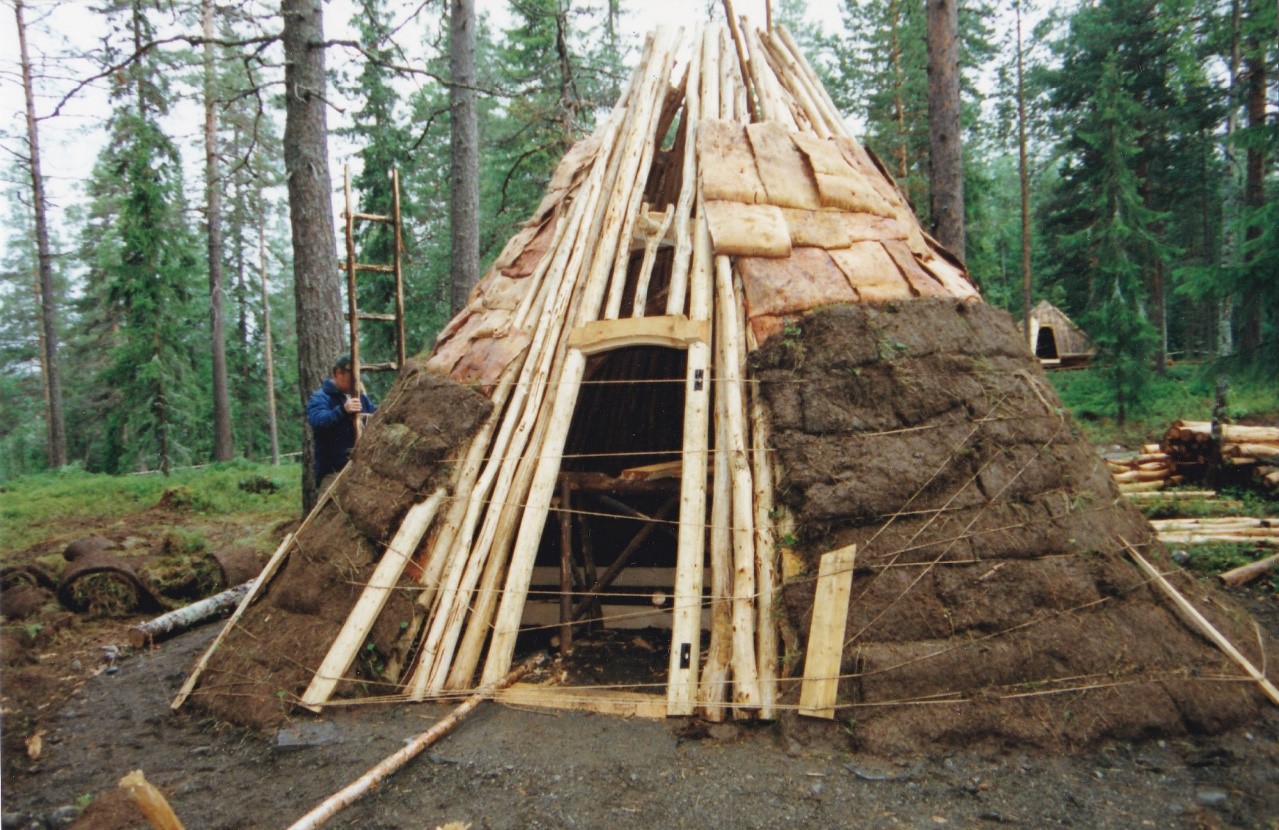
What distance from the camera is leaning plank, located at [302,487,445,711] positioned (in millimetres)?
4016

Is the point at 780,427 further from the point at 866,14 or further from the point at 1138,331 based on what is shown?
the point at 866,14

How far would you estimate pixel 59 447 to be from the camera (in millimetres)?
18609

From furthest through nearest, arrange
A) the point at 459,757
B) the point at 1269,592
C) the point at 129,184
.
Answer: the point at 129,184, the point at 1269,592, the point at 459,757

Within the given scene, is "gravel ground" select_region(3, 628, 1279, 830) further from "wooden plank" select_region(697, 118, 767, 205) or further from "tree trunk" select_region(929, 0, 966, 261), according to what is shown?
"tree trunk" select_region(929, 0, 966, 261)

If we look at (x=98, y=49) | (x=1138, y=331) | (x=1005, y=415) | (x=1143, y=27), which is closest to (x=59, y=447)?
(x=98, y=49)

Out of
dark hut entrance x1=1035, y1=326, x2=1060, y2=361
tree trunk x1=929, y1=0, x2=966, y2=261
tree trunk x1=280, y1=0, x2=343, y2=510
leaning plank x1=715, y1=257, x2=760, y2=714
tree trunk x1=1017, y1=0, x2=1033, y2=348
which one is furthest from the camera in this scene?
dark hut entrance x1=1035, y1=326, x2=1060, y2=361

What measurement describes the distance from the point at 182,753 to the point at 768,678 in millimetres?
3046

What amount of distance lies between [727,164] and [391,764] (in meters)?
4.39

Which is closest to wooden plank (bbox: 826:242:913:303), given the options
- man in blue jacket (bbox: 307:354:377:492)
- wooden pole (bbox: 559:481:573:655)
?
wooden pole (bbox: 559:481:573:655)

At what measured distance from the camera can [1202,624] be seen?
3766mm

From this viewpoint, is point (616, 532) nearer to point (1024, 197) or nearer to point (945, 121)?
point (945, 121)

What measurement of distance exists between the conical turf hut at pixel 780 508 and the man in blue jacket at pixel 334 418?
0.69 meters

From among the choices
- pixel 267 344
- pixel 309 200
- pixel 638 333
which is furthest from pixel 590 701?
pixel 267 344

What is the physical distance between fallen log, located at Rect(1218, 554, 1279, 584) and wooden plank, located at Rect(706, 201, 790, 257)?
449cm
